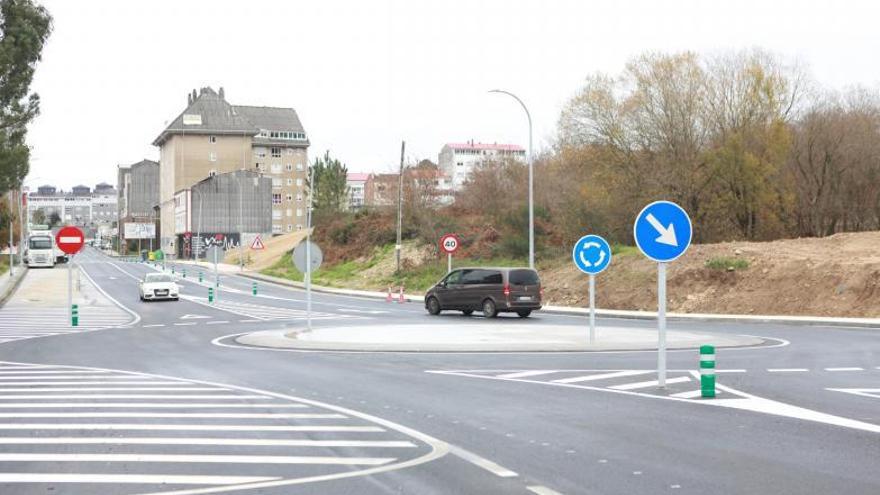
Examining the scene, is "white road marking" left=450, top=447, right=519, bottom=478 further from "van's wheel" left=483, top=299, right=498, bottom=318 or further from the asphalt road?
"van's wheel" left=483, top=299, right=498, bottom=318

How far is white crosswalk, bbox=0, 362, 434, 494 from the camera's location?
765 cm

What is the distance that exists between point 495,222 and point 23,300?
28.9 m

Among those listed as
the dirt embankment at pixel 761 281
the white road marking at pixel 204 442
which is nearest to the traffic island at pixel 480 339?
the dirt embankment at pixel 761 281

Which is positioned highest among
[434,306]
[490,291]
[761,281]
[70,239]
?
[70,239]

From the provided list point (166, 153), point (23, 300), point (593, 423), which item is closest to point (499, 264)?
point (23, 300)

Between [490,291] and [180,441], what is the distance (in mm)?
25454

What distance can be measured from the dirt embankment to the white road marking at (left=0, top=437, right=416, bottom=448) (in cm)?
2728

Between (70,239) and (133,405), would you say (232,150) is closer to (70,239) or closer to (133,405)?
(70,239)

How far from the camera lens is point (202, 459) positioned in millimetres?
8367

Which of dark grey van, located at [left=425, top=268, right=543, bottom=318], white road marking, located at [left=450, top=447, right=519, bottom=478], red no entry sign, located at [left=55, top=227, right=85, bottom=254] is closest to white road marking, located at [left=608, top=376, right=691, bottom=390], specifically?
white road marking, located at [left=450, top=447, right=519, bottom=478]

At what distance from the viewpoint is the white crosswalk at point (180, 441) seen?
765 cm

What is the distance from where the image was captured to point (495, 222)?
61719 millimetres

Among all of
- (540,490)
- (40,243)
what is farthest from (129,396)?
(40,243)

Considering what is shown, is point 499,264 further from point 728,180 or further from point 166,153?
point 166,153
